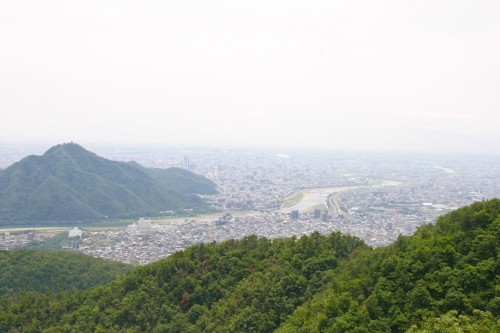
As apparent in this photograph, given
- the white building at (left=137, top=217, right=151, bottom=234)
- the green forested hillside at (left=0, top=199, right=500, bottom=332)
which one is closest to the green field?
the white building at (left=137, top=217, right=151, bottom=234)

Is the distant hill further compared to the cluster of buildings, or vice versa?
the distant hill

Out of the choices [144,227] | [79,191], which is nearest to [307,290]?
[144,227]

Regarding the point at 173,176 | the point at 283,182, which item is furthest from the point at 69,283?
the point at 283,182

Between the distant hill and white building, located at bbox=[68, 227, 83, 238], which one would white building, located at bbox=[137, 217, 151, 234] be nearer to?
white building, located at bbox=[68, 227, 83, 238]

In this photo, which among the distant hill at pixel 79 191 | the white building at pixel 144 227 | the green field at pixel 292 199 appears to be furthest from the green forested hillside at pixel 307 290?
the green field at pixel 292 199

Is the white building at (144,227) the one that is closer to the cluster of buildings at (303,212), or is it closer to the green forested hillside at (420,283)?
the cluster of buildings at (303,212)
